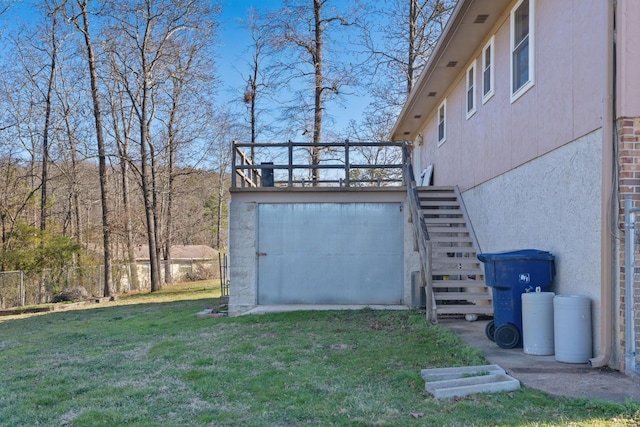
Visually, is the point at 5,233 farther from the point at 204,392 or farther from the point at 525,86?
the point at 525,86

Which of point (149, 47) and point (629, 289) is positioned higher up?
point (149, 47)

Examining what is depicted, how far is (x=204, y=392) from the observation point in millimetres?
4578

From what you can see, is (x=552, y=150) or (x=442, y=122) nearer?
(x=552, y=150)

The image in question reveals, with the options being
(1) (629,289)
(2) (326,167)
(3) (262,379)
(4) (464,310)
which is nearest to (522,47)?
(4) (464,310)

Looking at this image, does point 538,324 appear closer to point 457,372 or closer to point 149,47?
point 457,372

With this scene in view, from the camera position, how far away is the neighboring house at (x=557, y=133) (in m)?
4.58

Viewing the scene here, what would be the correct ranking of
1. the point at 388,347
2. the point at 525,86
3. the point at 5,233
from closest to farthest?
the point at 388,347, the point at 525,86, the point at 5,233

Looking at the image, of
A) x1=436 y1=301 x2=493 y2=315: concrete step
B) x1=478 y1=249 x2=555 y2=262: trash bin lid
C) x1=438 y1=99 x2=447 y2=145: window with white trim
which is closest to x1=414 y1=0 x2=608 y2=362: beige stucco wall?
x1=478 y1=249 x2=555 y2=262: trash bin lid

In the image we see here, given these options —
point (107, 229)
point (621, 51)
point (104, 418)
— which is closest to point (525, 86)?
point (621, 51)

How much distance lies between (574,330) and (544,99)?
111 inches

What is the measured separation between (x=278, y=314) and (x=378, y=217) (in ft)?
9.11

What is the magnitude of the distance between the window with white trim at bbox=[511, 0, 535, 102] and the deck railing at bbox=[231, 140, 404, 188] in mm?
3336

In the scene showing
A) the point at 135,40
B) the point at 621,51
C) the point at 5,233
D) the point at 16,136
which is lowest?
the point at 5,233

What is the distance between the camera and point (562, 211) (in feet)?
18.6
